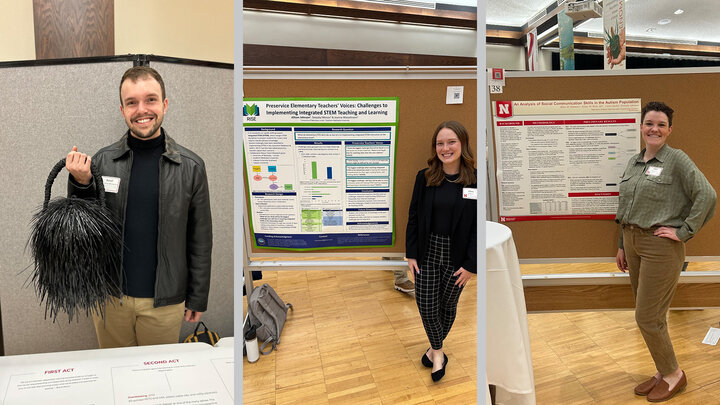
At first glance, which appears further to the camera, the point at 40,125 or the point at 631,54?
the point at 631,54

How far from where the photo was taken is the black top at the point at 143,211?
0.41 m

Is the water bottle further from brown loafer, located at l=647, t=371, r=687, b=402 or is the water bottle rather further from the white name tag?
brown loafer, located at l=647, t=371, r=687, b=402

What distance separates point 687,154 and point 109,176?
132 centimetres

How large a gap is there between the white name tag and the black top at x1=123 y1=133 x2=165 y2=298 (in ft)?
0.05

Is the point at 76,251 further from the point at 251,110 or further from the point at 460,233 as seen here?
the point at 251,110

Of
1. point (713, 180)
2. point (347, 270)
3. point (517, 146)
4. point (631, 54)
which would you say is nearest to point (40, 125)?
point (347, 270)

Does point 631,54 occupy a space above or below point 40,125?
above

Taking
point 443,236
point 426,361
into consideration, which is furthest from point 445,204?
point 426,361

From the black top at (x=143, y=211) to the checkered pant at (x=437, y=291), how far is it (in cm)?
36

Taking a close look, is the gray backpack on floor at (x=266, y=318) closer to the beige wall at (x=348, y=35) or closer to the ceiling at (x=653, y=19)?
the beige wall at (x=348, y=35)

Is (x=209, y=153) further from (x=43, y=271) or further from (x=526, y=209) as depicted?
(x=526, y=209)

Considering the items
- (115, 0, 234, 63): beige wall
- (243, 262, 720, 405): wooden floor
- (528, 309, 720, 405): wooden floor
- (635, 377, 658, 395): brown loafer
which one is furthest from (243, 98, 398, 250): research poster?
(635, 377, 658, 395): brown loafer

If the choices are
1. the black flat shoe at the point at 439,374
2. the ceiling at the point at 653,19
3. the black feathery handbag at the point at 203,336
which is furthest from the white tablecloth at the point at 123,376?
the ceiling at the point at 653,19

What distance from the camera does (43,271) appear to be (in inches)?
17.9
